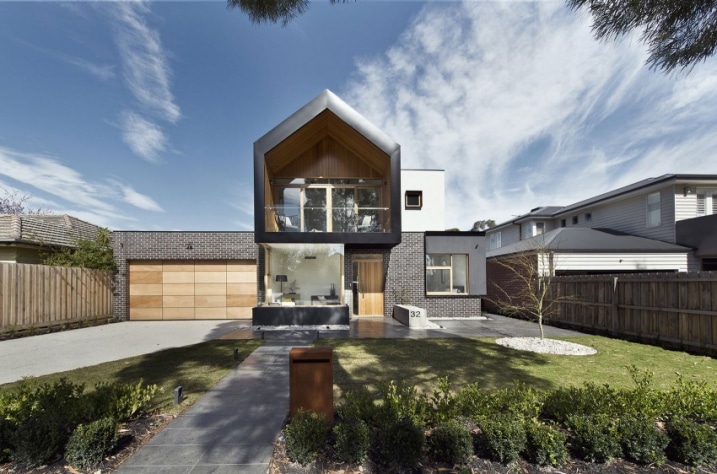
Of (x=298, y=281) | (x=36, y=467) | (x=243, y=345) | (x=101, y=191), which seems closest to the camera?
(x=36, y=467)

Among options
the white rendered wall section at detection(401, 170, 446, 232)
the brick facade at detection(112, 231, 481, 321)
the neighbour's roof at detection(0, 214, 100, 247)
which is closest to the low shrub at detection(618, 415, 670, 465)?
the brick facade at detection(112, 231, 481, 321)

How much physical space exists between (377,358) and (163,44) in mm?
14128

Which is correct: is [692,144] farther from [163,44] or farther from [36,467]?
[163,44]

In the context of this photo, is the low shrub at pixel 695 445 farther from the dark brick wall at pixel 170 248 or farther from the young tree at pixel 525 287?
the dark brick wall at pixel 170 248

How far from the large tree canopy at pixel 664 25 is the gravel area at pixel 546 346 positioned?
243 inches

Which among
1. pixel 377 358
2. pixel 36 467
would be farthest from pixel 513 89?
pixel 36 467

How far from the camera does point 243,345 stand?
848cm

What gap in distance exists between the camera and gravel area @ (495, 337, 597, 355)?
24.9 ft

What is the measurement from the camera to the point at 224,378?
18.7ft

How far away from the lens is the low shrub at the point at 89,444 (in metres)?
2.92

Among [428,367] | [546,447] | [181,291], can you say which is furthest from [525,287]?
[181,291]

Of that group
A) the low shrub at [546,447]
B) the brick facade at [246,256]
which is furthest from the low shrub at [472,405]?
the brick facade at [246,256]

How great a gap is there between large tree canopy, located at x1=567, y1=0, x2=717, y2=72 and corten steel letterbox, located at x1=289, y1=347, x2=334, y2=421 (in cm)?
548

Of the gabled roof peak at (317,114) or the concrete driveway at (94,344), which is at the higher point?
the gabled roof peak at (317,114)
